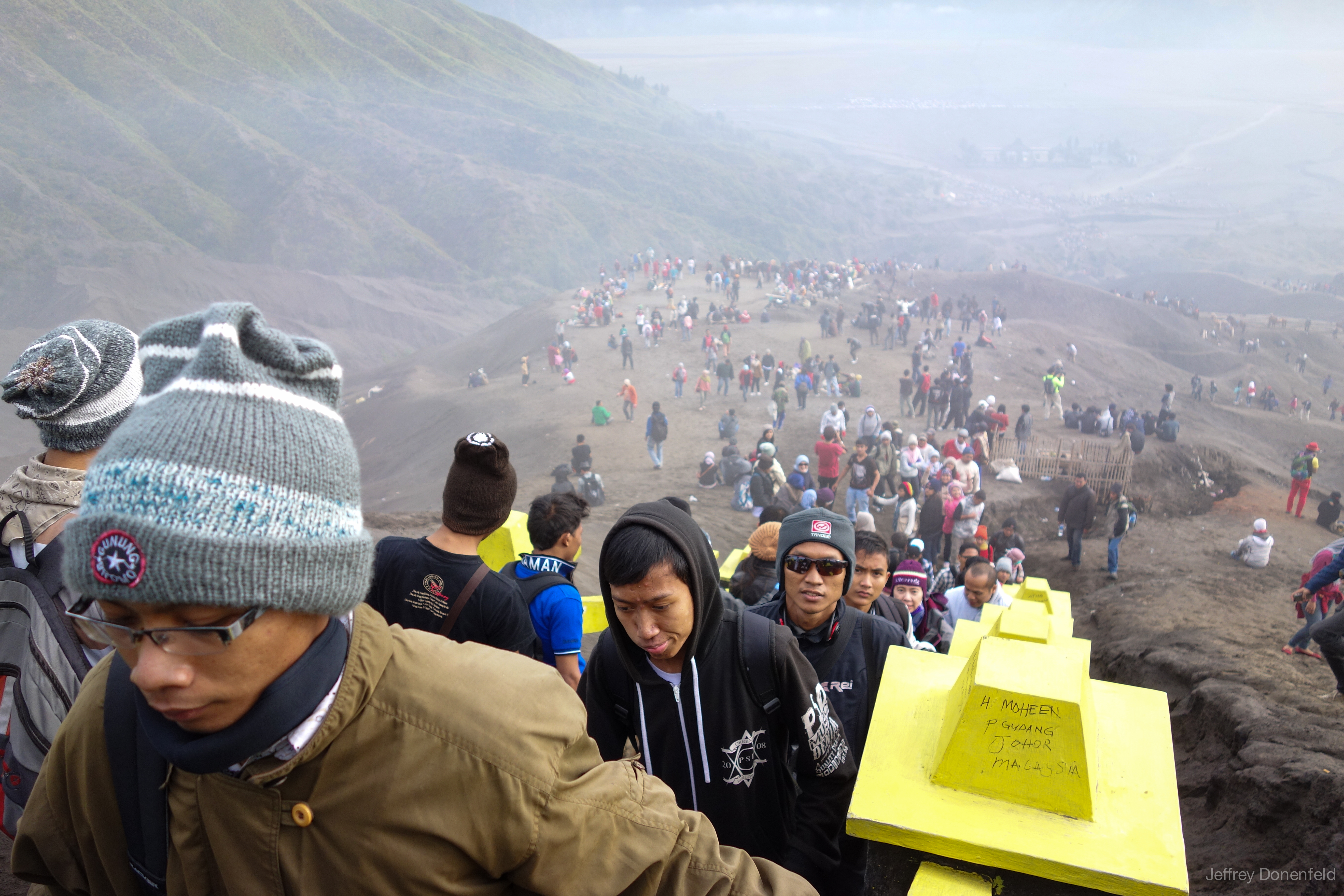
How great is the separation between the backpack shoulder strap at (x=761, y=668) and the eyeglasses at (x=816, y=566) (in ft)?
2.71

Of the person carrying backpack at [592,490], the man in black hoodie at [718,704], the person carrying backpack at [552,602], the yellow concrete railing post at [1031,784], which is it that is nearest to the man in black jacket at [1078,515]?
the person carrying backpack at [592,490]

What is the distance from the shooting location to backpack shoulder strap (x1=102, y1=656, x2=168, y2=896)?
1.20 meters

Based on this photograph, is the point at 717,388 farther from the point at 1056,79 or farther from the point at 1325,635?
the point at 1056,79

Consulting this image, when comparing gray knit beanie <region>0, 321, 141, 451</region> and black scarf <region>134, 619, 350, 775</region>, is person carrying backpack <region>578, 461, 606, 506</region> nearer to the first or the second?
gray knit beanie <region>0, 321, 141, 451</region>

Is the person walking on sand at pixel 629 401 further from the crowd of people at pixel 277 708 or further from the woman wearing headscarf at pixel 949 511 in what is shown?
the crowd of people at pixel 277 708

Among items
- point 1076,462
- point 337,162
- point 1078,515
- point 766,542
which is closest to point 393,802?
point 766,542

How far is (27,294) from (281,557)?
43890 mm

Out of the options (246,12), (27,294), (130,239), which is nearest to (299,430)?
(27,294)

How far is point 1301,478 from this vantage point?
16109mm

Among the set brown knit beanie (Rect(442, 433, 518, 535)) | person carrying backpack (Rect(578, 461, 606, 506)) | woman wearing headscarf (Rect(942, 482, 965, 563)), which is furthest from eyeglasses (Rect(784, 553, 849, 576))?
person carrying backpack (Rect(578, 461, 606, 506))

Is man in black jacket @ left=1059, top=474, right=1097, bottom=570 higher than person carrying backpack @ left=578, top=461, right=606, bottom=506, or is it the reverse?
man in black jacket @ left=1059, top=474, right=1097, bottom=570

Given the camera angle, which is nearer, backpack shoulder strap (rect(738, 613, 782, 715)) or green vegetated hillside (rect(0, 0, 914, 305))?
backpack shoulder strap (rect(738, 613, 782, 715))

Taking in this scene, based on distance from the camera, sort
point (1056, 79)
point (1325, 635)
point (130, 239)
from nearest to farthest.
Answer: point (1325, 635), point (130, 239), point (1056, 79)

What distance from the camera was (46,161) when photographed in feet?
130
